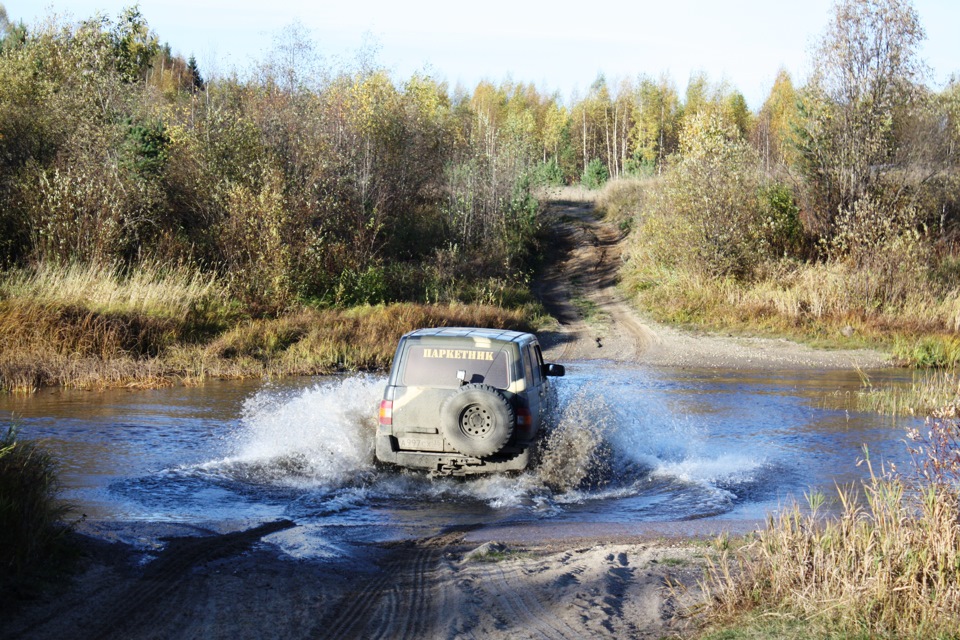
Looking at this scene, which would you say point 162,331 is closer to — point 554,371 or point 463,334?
point 554,371

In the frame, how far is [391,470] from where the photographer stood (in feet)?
34.2

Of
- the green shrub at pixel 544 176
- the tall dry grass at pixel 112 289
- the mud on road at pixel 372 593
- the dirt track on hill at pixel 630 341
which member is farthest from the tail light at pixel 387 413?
the green shrub at pixel 544 176

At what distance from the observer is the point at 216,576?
6.60 m

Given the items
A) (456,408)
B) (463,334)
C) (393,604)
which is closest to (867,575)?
(393,604)

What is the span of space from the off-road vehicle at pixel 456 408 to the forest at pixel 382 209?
1135 centimetres

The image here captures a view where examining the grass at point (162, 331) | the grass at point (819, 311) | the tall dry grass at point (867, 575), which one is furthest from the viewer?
the grass at point (819, 311)

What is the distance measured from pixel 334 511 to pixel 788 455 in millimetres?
6965

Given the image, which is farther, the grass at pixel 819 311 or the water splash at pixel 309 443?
the grass at pixel 819 311

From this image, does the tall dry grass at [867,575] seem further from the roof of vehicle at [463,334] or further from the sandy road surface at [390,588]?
the roof of vehicle at [463,334]

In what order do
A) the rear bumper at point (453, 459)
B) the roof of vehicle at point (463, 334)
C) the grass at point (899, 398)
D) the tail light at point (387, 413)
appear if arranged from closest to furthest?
the rear bumper at point (453, 459) → the tail light at point (387, 413) → the roof of vehicle at point (463, 334) → the grass at point (899, 398)

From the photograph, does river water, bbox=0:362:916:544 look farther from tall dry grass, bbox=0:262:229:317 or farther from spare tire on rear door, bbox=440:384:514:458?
tall dry grass, bbox=0:262:229:317

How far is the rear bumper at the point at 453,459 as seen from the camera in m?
10.1

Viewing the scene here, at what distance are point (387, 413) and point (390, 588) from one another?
12.5ft

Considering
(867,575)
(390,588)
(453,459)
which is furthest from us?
(453,459)
